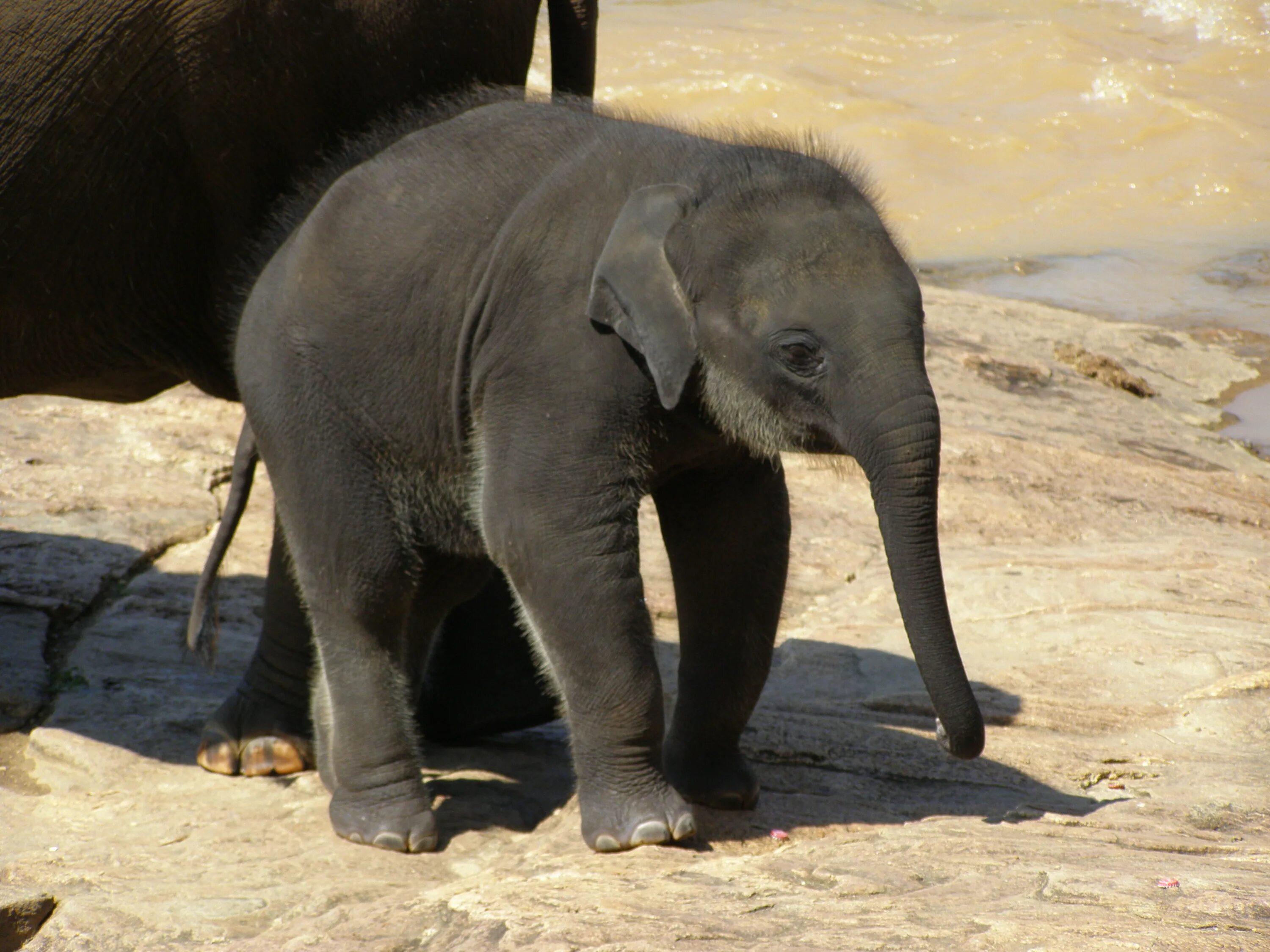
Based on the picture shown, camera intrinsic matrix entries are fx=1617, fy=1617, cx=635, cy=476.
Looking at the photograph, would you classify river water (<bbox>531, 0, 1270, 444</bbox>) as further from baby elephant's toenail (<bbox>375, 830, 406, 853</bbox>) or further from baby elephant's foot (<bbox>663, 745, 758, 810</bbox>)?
baby elephant's toenail (<bbox>375, 830, 406, 853</bbox>)

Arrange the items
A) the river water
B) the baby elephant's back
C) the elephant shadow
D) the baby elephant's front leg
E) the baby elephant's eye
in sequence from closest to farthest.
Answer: the baby elephant's eye → the baby elephant's front leg → the baby elephant's back → the elephant shadow → the river water

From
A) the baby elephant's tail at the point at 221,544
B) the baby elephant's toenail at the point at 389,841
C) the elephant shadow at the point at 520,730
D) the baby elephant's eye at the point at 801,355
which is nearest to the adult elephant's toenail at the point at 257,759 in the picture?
the elephant shadow at the point at 520,730

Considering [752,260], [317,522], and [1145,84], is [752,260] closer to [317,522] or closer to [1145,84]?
[317,522]

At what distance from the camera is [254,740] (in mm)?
4750

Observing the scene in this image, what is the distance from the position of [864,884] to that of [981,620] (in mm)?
2748

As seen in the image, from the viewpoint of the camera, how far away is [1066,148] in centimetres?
1878

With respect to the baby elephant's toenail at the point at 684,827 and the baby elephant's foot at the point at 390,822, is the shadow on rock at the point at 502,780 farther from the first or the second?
the baby elephant's toenail at the point at 684,827

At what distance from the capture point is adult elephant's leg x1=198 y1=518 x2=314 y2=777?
4.74 metres

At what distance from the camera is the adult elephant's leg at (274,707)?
15.5 ft

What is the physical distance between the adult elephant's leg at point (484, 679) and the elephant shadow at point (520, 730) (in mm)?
81

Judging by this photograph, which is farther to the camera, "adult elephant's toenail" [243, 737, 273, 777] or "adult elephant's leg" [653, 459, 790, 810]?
"adult elephant's toenail" [243, 737, 273, 777]

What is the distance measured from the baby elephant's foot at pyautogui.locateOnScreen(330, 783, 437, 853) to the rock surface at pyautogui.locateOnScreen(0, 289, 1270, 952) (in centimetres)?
5

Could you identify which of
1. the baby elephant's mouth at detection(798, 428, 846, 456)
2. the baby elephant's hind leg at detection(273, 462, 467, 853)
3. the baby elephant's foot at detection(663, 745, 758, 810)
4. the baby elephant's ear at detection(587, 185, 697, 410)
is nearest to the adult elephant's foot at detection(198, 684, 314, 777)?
the baby elephant's hind leg at detection(273, 462, 467, 853)

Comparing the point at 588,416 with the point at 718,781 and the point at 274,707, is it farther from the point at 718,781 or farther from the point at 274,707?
the point at 274,707
